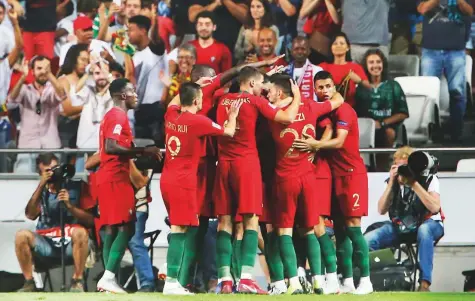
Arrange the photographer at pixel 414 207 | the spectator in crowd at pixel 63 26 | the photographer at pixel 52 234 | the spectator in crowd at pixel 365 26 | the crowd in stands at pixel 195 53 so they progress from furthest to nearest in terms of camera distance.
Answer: the spectator in crowd at pixel 63 26 < the spectator in crowd at pixel 365 26 < the crowd in stands at pixel 195 53 < the photographer at pixel 52 234 < the photographer at pixel 414 207

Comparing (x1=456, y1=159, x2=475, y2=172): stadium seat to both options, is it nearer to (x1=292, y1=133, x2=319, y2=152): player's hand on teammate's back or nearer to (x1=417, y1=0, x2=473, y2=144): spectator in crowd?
(x1=417, y1=0, x2=473, y2=144): spectator in crowd

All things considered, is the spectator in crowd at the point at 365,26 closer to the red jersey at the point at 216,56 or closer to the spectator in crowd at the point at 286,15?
the spectator in crowd at the point at 286,15

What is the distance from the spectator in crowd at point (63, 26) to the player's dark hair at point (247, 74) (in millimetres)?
4961

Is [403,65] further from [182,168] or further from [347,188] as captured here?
[182,168]

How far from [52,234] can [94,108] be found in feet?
6.22

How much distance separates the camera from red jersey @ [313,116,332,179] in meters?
11.6

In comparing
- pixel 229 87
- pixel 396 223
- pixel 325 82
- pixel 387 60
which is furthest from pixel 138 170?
pixel 387 60

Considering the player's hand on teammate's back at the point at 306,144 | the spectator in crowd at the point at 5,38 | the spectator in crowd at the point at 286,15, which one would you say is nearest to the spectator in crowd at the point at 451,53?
the spectator in crowd at the point at 286,15

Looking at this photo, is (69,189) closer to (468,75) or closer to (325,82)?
(325,82)

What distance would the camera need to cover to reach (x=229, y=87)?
1208cm

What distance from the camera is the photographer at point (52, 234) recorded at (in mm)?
13406

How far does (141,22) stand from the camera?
15531 millimetres

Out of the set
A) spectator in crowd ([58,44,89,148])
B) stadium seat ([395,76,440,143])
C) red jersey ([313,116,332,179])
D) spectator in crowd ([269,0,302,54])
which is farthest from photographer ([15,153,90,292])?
stadium seat ([395,76,440,143])

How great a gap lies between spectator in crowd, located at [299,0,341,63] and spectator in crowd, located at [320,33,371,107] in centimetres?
23
